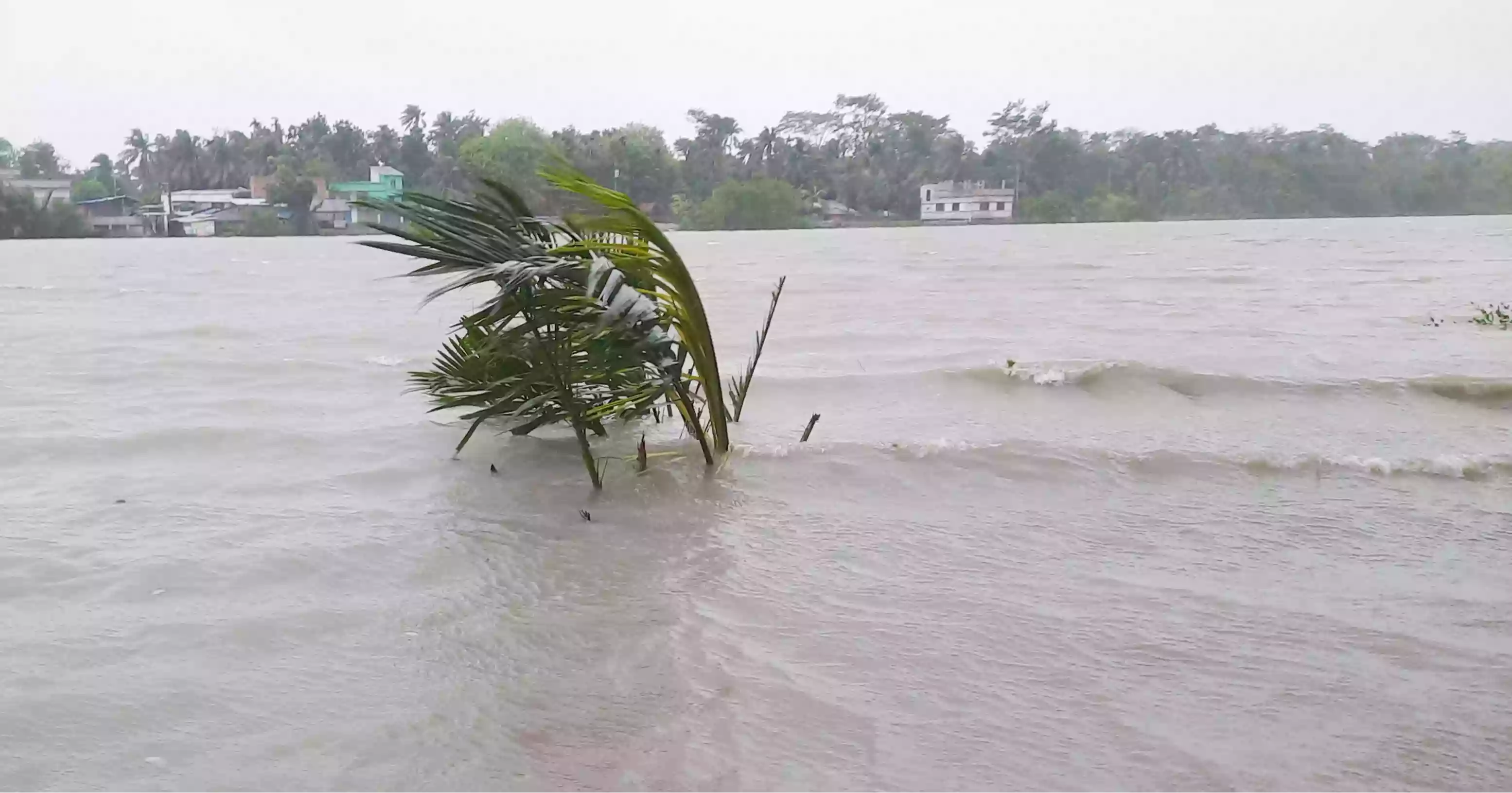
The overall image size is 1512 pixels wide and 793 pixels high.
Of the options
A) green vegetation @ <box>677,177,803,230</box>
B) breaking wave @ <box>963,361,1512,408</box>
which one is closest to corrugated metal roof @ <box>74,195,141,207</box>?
green vegetation @ <box>677,177,803,230</box>

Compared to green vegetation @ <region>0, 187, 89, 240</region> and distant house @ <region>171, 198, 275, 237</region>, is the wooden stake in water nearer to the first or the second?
green vegetation @ <region>0, 187, 89, 240</region>

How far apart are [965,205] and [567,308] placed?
9699 centimetres

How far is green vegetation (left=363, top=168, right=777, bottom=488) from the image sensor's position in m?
4.51

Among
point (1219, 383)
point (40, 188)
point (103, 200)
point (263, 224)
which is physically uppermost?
point (40, 188)

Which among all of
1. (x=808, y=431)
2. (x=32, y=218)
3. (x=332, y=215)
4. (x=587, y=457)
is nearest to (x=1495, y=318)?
(x=808, y=431)

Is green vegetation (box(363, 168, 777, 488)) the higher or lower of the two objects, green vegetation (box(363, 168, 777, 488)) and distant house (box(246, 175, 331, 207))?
the lower

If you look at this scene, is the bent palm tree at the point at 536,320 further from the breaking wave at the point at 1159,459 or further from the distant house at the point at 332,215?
the distant house at the point at 332,215

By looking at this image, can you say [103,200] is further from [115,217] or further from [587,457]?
[587,457]

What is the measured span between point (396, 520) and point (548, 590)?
4.10ft

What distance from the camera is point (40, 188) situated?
3081 inches

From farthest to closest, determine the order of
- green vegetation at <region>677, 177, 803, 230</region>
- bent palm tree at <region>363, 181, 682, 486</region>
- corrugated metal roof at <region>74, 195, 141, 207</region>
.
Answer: green vegetation at <region>677, 177, 803, 230</region> < corrugated metal roof at <region>74, 195, 141, 207</region> < bent palm tree at <region>363, 181, 682, 486</region>

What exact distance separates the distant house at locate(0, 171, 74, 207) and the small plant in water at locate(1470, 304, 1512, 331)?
81.2 meters

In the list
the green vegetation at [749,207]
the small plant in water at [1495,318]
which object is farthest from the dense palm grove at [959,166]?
the small plant in water at [1495,318]

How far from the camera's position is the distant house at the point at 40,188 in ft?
240
